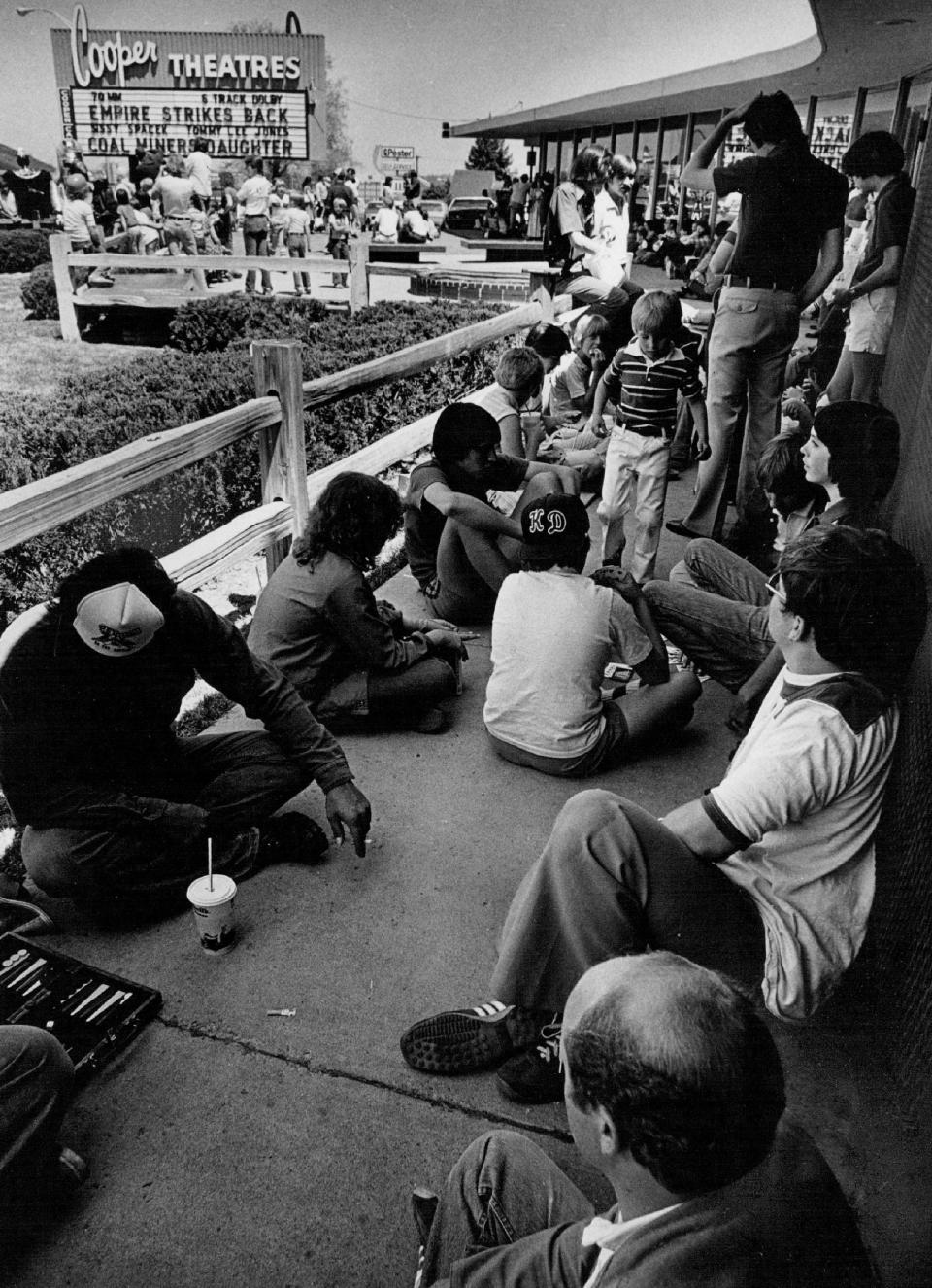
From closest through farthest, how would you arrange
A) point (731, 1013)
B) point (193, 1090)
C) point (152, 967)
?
1. point (731, 1013)
2. point (193, 1090)
3. point (152, 967)

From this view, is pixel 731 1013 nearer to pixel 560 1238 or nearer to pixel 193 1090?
pixel 560 1238

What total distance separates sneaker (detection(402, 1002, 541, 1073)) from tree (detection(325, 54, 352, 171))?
12.9 meters

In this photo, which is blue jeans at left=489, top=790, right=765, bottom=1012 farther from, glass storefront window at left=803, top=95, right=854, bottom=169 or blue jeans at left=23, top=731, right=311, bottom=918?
glass storefront window at left=803, top=95, right=854, bottom=169

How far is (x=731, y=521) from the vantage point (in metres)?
5.88

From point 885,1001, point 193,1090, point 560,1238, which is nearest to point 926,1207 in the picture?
point 885,1001

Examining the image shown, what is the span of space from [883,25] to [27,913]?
10.6m

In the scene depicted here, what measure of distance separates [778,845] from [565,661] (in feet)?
3.95

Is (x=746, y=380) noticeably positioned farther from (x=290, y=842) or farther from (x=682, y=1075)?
(x=682, y=1075)

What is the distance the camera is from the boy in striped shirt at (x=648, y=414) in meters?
4.44

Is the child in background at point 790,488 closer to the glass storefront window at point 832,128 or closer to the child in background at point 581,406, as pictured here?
the child in background at point 581,406

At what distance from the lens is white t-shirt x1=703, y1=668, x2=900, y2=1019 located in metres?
1.87

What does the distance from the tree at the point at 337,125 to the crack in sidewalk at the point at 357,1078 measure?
1280 cm

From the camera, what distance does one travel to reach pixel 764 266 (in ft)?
15.4

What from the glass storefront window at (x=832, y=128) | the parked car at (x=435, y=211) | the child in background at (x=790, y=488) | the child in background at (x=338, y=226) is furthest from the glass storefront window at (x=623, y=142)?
the child in background at (x=790, y=488)
